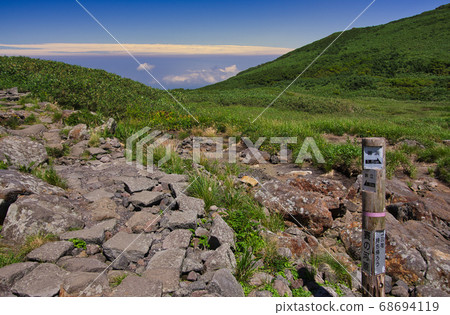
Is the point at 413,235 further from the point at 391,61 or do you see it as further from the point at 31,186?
the point at 391,61

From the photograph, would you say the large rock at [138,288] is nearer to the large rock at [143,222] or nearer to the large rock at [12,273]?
the large rock at [12,273]

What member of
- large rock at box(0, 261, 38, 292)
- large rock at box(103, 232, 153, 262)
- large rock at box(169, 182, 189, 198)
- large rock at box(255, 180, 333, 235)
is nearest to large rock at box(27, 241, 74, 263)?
large rock at box(0, 261, 38, 292)

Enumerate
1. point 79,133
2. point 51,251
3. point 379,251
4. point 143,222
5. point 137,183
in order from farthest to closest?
point 79,133, point 137,183, point 143,222, point 51,251, point 379,251

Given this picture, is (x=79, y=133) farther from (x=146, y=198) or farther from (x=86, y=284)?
(x=86, y=284)

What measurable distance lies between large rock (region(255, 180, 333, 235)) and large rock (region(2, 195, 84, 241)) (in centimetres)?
352

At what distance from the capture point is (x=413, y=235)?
573 cm

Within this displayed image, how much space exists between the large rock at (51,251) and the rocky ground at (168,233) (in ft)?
0.04

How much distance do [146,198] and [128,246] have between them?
5.21ft

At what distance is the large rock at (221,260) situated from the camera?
4.27 m

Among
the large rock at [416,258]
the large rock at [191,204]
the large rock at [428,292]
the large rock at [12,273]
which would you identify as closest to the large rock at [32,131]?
the large rock at [191,204]

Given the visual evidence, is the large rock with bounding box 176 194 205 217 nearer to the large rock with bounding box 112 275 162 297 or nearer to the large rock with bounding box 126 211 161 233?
the large rock with bounding box 126 211 161 233

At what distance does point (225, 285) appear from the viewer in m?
3.75

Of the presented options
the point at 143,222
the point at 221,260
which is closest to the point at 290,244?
the point at 221,260

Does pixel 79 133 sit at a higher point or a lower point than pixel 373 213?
higher
